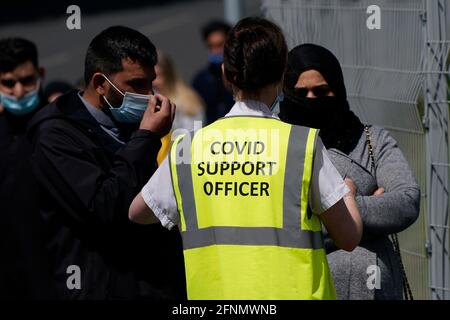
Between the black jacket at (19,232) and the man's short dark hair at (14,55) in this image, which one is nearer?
the black jacket at (19,232)

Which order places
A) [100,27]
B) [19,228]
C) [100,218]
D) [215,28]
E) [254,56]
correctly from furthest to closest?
[100,27] < [215,28] < [19,228] < [100,218] < [254,56]

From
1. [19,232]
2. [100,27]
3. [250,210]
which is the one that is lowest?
[19,232]

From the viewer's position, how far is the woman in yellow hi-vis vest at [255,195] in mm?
3510

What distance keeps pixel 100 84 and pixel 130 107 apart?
0.16 meters

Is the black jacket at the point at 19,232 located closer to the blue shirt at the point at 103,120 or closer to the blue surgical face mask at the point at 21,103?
the blue shirt at the point at 103,120

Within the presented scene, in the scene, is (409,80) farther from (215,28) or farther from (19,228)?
(215,28)

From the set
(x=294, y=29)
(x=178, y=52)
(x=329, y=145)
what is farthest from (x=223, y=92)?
(x=178, y=52)

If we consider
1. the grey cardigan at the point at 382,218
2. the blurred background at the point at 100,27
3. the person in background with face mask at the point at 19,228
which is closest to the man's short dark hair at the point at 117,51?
the person in background with face mask at the point at 19,228

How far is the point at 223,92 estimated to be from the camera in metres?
10.1

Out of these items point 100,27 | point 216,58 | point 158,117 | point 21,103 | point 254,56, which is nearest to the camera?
point 254,56

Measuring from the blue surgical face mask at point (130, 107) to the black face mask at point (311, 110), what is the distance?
23.0 inches

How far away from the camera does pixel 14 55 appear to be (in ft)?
21.7

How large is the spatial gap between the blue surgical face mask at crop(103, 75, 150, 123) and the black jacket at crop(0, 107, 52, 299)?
1.53 ft

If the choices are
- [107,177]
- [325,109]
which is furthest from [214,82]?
[107,177]
